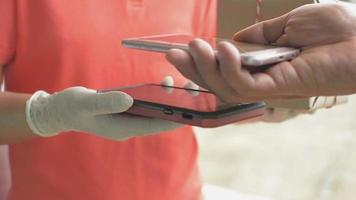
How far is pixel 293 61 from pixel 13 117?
441 mm

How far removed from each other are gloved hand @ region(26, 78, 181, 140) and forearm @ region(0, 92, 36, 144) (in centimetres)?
2

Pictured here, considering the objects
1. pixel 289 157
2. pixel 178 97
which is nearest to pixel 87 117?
pixel 178 97

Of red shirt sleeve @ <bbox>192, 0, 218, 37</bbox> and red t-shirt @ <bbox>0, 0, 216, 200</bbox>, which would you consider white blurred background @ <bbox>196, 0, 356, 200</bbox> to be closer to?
red shirt sleeve @ <bbox>192, 0, 218, 37</bbox>

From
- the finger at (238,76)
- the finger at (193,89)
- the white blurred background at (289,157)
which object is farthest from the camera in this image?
the white blurred background at (289,157)

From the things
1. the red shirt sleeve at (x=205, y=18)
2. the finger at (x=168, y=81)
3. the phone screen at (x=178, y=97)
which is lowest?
the finger at (x=168, y=81)

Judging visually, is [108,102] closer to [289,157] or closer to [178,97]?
[178,97]

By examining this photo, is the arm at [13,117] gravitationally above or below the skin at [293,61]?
below

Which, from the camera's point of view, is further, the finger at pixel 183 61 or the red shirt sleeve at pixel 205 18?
the red shirt sleeve at pixel 205 18

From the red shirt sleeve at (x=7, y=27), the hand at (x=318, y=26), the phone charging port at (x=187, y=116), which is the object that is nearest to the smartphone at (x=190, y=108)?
the phone charging port at (x=187, y=116)

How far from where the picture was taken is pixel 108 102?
798 millimetres

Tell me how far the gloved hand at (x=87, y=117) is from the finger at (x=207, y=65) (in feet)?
0.52

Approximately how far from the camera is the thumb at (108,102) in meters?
0.79

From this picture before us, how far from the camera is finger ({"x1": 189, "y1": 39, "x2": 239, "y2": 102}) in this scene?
0.65 m

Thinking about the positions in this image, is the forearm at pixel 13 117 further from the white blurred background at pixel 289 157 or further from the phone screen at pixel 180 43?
the white blurred background at pixel 289 157
